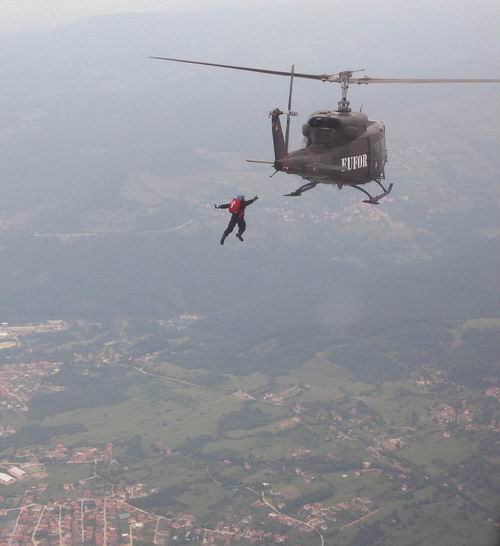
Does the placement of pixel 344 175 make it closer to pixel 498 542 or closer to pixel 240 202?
pixel 240 202

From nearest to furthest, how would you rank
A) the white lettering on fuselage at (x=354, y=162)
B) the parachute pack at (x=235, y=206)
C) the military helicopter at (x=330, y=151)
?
the parachute pack at (x=235, y=206) → the military helicopter at (x=330, y=151) → the white lettering on fuselage at (x=354, y=162)

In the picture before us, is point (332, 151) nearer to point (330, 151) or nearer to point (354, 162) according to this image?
point (330, 151)

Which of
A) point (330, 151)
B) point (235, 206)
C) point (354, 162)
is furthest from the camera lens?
point (354, 162)

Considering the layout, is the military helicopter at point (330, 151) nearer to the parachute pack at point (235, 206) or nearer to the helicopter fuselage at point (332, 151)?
the helicopter fuselage at point (332, 151)

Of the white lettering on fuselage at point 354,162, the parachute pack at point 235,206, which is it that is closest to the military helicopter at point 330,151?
the white lettering on fuselage at point 354,162

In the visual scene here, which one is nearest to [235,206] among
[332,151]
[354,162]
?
[332,151]

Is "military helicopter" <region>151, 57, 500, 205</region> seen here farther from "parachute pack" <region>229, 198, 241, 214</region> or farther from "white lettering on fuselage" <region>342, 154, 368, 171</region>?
"parachute pack" <region>229, 198, 241, 214</region>

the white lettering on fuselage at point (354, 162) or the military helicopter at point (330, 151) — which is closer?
the military helicopter at point (330, 151)

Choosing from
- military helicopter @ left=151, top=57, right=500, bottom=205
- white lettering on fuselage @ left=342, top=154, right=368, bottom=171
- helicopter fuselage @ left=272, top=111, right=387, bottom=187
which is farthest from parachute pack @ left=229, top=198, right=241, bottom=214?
white lettering on fuselage @ left=342, top=154, right=368, bottom=171
